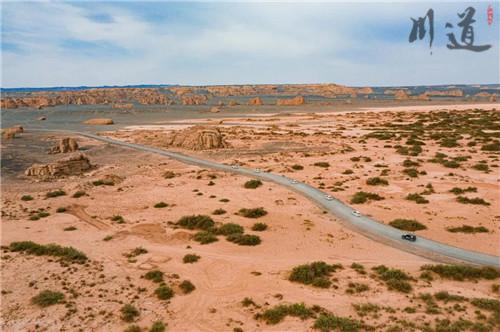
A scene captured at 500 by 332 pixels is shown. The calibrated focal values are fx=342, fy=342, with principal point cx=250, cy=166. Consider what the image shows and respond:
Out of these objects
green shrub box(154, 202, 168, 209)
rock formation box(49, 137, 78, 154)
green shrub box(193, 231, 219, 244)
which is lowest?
green shrub box(193, 231, 219, 244)

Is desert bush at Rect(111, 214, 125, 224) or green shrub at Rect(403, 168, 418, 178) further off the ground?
green shrub at Rect(403, 168, 418, 178)

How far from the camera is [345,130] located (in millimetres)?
88250

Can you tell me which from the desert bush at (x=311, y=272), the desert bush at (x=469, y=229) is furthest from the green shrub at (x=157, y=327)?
the desert bush at (x=469, y=229)

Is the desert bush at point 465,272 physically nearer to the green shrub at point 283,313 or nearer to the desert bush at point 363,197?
the green shrub at point 283,313

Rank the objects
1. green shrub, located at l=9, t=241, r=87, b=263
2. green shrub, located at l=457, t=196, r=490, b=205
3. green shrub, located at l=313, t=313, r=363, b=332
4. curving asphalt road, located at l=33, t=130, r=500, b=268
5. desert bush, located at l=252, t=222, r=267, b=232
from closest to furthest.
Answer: green shrub, located at l=313, t=313, r=363, b=332 < curving asphalt road, located at l=33, t=130, r=500, b=268 < green shrub, located at l=9, t=241, r=87, b=263 < desert bush, located at l=252, t=222, r=267, b=232 < green shrub, located at l=457, t=196, r=490, b=205

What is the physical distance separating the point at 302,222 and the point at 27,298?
19.9m

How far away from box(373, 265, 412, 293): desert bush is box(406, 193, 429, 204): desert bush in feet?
49.4

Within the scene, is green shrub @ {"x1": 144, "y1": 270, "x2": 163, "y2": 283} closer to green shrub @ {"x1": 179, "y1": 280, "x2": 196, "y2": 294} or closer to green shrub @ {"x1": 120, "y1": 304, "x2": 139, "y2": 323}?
green shrub @ {"x1": 179, "y1": 280, "x2": 196, "y2": 294}

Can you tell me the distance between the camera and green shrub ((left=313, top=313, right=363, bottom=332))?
51.1 ft

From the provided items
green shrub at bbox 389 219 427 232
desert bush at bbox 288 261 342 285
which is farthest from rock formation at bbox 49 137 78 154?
green shrub at bbox 389 219 427 232

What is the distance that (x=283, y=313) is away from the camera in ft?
55.5

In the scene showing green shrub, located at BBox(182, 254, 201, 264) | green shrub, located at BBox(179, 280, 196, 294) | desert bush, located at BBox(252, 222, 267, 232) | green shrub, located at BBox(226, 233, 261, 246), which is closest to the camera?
green shrub, located at BBox(179, 280, 196, 294)

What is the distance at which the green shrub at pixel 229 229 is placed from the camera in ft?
91.1

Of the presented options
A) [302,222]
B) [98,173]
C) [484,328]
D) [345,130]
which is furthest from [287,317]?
[345,130]
